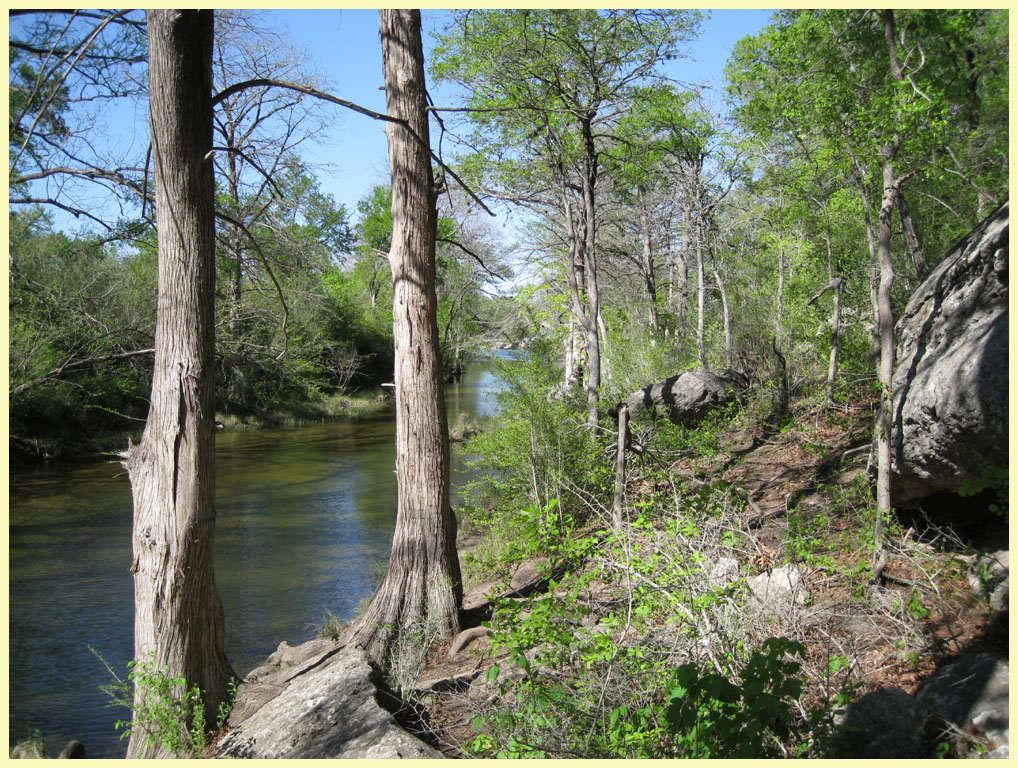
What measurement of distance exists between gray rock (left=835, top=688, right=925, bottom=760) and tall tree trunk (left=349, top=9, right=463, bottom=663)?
3.61 meters

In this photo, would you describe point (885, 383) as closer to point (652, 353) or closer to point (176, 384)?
point (176, 384)

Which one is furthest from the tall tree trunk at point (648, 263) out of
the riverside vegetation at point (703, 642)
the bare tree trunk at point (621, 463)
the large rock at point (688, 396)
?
the riverside vegetation at point (703, 642)

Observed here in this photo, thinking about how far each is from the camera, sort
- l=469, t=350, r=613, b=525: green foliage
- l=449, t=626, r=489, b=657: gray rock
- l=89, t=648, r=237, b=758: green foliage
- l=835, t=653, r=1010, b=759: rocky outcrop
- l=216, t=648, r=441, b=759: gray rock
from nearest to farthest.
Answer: l=835, t=653, r=1010, b=759: rocky outcrop
l=216, t=648, r=441, b=759: gray rock
l=89, t=648, r=237, b=758: green foliage
l=449, t=626, r=489, b=657: gray rock
l=469, t=350, r=613, b=525: green foliage

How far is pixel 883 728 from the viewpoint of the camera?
361 cm

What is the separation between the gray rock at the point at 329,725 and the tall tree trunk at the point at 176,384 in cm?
88

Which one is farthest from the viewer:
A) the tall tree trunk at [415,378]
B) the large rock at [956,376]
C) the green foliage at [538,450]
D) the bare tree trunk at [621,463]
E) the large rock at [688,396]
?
the large rock at [688,396]

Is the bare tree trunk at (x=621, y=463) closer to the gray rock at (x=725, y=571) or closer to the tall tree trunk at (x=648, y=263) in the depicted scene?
the gray rock at (x=725, y=571)

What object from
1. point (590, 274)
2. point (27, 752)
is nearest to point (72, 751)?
point (27, 752)

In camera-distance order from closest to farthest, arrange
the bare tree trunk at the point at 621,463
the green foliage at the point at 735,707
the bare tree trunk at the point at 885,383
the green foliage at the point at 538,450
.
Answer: the green foliage at the point at 735,707
the bare tree trunk at the point at 885,383
the bare tree trunk at the point at 621,463
the green foliage at the point at 538,450

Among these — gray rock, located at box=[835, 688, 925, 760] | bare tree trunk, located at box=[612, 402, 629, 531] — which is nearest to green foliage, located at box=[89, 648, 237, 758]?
bare tree trunk, located at box=[612, 402, 629, 531]

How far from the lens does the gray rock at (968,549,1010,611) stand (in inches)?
187

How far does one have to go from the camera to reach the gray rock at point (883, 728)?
11.7 ft

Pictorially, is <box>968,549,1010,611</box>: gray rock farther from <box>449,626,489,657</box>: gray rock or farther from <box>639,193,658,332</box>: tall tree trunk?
<box>639,193,658,332</box>: tall tree trunk

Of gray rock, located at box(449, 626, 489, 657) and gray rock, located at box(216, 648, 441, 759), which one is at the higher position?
gray rock, located at box(216, 648, 441, 759)
